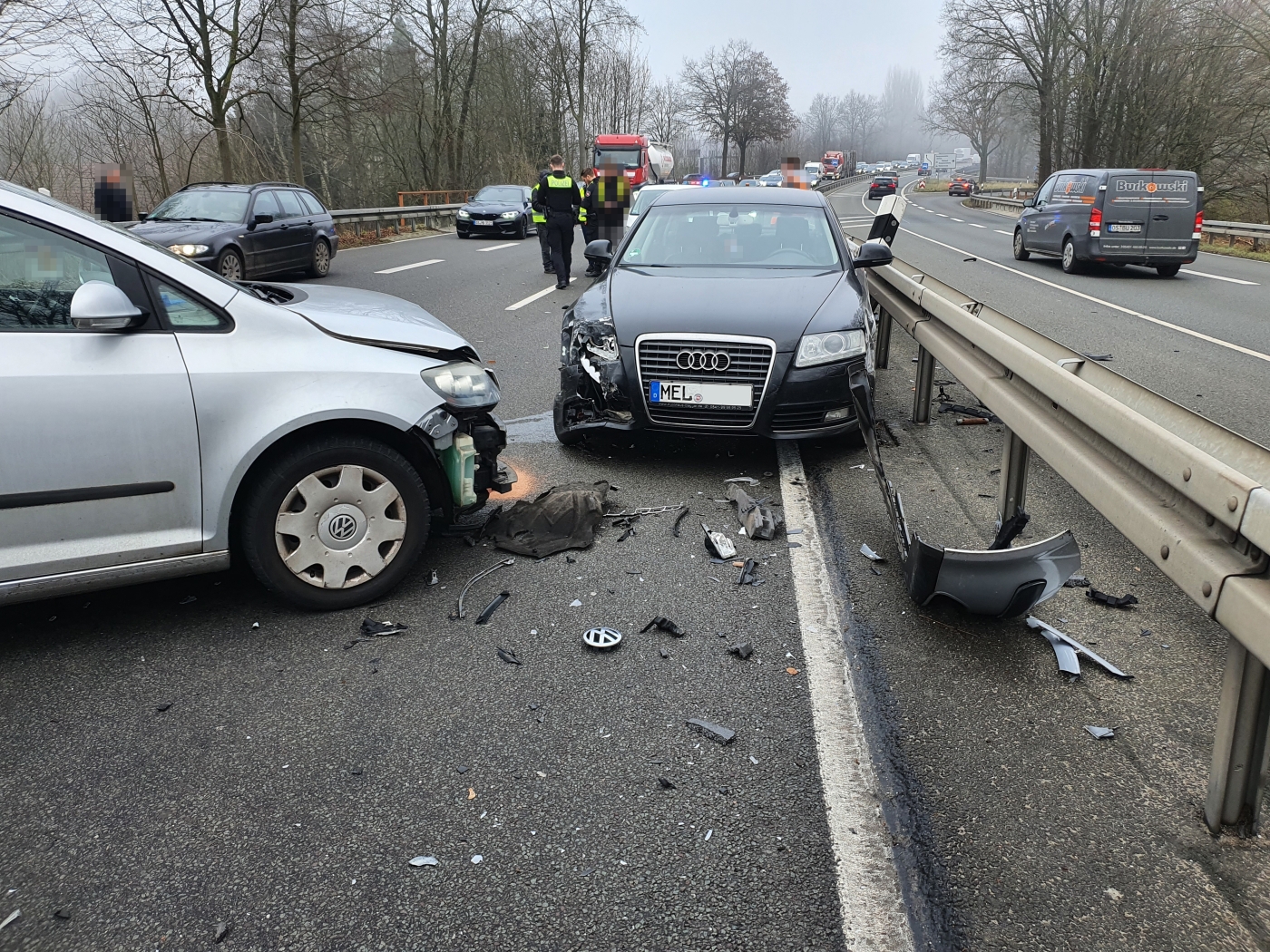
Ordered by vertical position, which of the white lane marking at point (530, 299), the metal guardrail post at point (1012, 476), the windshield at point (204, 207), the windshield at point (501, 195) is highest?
the windshield at point (501, 195)

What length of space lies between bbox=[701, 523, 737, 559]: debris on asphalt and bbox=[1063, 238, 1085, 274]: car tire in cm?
1631

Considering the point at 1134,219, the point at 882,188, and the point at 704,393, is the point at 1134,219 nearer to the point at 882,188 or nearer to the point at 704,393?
the point at 704,393

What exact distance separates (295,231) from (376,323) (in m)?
12.9

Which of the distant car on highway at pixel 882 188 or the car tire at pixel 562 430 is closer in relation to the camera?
the car tire at pixel 562 430

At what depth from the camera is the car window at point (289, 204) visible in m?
15.8

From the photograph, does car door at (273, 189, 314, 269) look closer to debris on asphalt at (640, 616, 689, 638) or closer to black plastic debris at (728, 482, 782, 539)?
black plastic debris at (728, 482, 782, 539)

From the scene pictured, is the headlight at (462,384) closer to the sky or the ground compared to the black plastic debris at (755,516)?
closer to the sky

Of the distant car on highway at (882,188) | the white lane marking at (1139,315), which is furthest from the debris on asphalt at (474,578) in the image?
the distant car on highway at (882,188)

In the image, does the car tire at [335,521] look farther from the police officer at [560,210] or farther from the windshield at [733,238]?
the police officer at [560,210]

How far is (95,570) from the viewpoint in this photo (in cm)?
348

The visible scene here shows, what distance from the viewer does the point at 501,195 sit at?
2839 centimetres

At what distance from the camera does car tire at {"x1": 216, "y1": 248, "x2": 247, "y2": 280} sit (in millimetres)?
13555

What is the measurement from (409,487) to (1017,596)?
242 centimetres

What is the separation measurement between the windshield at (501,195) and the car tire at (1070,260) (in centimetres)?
1556
